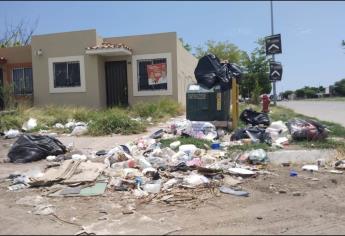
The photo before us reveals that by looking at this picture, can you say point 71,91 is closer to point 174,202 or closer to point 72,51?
point 72,51

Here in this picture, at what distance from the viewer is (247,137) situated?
9680mm

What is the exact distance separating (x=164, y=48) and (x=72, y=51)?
4.62 meters

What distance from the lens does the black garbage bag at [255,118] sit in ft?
41.3

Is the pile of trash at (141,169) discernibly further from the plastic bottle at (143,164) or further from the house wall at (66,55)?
the house wall at (66,55)

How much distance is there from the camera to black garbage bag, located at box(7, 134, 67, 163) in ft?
28.8

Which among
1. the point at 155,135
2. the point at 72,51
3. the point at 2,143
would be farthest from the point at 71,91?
the point at 155,135

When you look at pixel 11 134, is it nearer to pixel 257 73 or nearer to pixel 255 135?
pixel 255 135

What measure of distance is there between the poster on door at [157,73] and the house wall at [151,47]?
471mm

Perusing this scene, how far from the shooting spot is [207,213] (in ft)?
17.1

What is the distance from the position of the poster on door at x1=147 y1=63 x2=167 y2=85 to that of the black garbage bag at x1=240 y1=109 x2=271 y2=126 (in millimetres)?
6730

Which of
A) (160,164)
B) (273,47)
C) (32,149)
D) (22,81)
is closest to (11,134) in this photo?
(32,149)

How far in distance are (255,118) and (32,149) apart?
23.3 ft

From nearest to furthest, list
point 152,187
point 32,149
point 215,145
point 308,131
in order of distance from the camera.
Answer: point 152,187 < point 32,149 < point 215,145 < point 308,131

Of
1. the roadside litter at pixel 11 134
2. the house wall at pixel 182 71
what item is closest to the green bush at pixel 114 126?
the roadside litter at pixel 11 134
